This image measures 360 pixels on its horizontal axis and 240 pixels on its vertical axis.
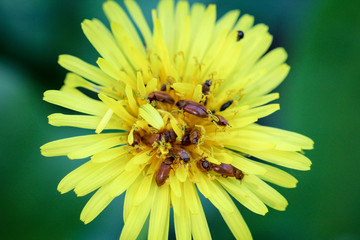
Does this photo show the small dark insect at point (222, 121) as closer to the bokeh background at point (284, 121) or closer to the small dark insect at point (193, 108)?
the small dark insect at point (193, 108)

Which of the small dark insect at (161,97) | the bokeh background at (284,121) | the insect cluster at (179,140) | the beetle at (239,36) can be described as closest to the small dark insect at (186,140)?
the insect cluster at (179,140)

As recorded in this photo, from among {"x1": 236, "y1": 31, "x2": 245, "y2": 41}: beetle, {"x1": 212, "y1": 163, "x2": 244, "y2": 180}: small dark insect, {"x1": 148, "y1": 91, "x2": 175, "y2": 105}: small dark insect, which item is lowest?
{"x1": 212, "y1": 163, "x2": 244, "y2": 180}: small dark insect

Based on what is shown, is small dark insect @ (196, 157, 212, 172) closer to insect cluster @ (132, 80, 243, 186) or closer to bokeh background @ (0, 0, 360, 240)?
insect cluster @ (132, 80, 243, 186)

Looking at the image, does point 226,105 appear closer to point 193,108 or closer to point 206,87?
point 206,87

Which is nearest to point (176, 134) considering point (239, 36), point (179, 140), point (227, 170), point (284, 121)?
point (179, 140)

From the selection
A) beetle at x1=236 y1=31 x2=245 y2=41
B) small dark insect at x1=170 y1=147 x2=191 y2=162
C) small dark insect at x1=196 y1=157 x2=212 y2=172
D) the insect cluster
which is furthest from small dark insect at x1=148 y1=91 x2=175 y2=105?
beetle at x1=236 y1=31 x2=245 y2=41
